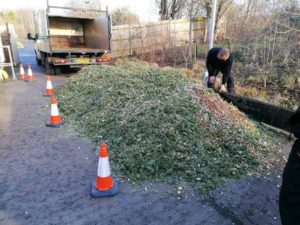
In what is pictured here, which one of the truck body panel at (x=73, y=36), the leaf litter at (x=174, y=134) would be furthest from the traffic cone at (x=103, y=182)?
the truck body panel at (x=73, y=36)

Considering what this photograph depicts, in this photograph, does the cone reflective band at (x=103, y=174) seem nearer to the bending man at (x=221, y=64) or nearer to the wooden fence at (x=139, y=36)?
the bending man at (x=221, y=64)

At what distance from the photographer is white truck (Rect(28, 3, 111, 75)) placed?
1023 cm

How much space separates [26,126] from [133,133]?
2.65 meters

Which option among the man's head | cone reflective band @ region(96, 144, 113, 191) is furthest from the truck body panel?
cone reflective band @ region(96, 144, 113, 191)

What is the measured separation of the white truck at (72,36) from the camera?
10.2 metres

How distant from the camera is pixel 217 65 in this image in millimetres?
6227

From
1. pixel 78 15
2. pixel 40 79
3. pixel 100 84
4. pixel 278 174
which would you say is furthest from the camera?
pixel 78 15

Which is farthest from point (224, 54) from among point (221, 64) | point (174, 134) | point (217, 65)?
point (174, 134)

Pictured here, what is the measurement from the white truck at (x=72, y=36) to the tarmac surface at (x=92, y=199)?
23.5ft

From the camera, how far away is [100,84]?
6.69 metres

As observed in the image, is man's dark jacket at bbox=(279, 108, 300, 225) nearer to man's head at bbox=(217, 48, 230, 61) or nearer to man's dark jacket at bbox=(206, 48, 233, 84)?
man's head at bbox=(217, 48, 230, 61)

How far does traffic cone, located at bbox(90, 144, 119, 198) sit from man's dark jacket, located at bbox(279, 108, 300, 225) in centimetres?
183

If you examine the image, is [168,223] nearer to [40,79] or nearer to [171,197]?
[171,197]

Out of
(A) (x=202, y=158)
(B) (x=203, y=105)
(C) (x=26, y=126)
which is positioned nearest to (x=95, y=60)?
(C) (x=26, y=126)
